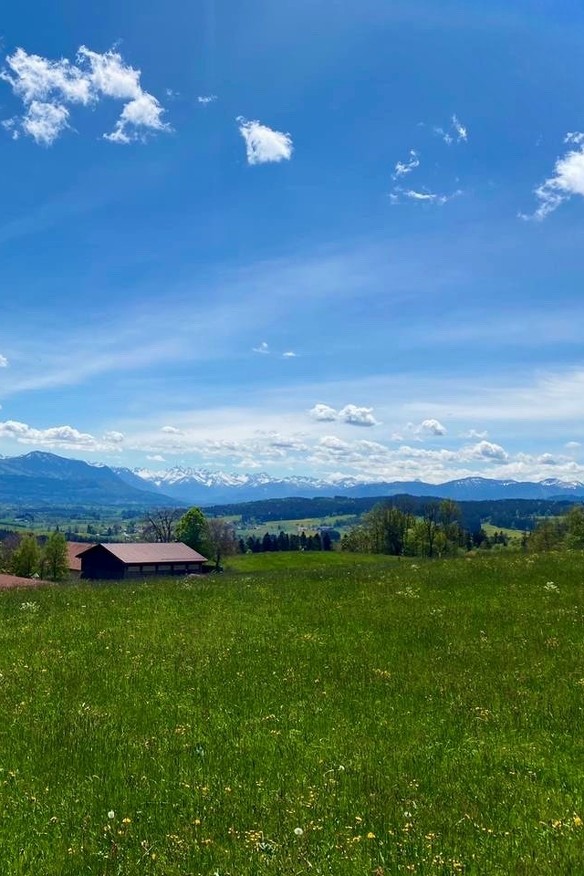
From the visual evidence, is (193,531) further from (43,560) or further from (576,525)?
(576,525)

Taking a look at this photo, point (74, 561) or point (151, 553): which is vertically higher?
point (151, 553)

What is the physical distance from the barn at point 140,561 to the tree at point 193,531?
37668mm

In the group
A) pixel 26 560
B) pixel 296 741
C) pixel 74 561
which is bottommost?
pixel 74 561

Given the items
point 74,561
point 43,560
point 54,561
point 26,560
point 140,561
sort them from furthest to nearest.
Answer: point 74,561 < point 43,560 < point 54,561 < point 26,560 < point 140,561

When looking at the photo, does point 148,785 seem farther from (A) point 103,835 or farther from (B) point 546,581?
(B) point 546,581

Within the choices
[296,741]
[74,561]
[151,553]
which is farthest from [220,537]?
[296,741]

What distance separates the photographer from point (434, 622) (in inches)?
A: 773

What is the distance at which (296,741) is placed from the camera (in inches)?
441

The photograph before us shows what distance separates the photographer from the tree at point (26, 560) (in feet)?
359

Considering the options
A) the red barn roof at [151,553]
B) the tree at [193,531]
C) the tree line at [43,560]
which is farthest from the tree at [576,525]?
the tree line at [43,560]

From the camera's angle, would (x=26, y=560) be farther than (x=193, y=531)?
No

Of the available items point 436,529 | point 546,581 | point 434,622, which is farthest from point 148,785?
point 436,529

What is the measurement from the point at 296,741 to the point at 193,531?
434ft

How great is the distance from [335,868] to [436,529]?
161239mm
